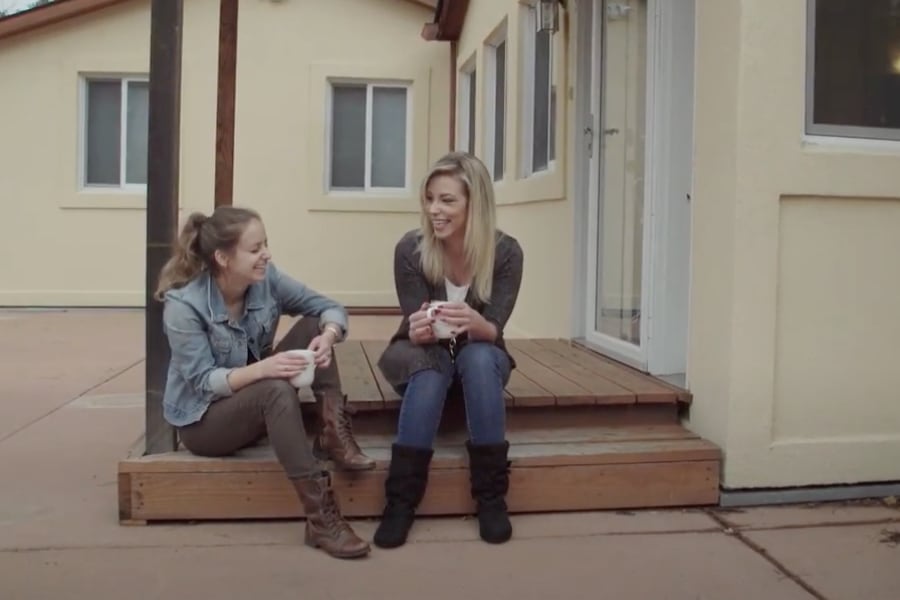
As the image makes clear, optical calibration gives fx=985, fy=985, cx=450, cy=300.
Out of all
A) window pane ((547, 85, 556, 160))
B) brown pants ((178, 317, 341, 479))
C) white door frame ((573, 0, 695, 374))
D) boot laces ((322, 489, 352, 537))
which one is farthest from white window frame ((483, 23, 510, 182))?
boot laces ((322, 489, 352, 537))

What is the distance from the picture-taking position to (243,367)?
325 cm

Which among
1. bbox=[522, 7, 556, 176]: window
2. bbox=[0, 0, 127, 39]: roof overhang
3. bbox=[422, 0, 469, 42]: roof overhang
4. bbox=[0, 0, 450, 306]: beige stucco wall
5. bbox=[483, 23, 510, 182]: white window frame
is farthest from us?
bbox=[0, 0, 450, 306]: beige stucco wall

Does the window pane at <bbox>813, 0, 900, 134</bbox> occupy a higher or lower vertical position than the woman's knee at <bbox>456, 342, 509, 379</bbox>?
higher

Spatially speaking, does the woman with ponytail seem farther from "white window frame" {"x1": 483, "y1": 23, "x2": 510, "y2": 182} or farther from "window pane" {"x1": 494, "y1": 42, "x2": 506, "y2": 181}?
"white window frame" {"x1": 483, "y1": 23, "x2": 510, "y2": 182}

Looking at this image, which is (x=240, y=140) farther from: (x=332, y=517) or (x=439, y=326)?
(x=332, y=517)

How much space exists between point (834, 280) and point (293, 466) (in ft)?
6.65

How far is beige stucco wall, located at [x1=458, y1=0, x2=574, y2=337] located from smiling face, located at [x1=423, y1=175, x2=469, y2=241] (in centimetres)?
207

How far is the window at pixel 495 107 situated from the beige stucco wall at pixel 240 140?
2.11 meters

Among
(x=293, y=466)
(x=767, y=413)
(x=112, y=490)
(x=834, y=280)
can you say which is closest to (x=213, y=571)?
(x=293, y=466)

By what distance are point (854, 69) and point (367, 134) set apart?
24.5ft

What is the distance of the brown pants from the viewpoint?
3.08m

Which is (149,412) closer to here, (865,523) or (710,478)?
(710,478)

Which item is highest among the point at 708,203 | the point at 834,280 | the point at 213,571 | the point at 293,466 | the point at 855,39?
the point at 855,39

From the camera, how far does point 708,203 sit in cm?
365
